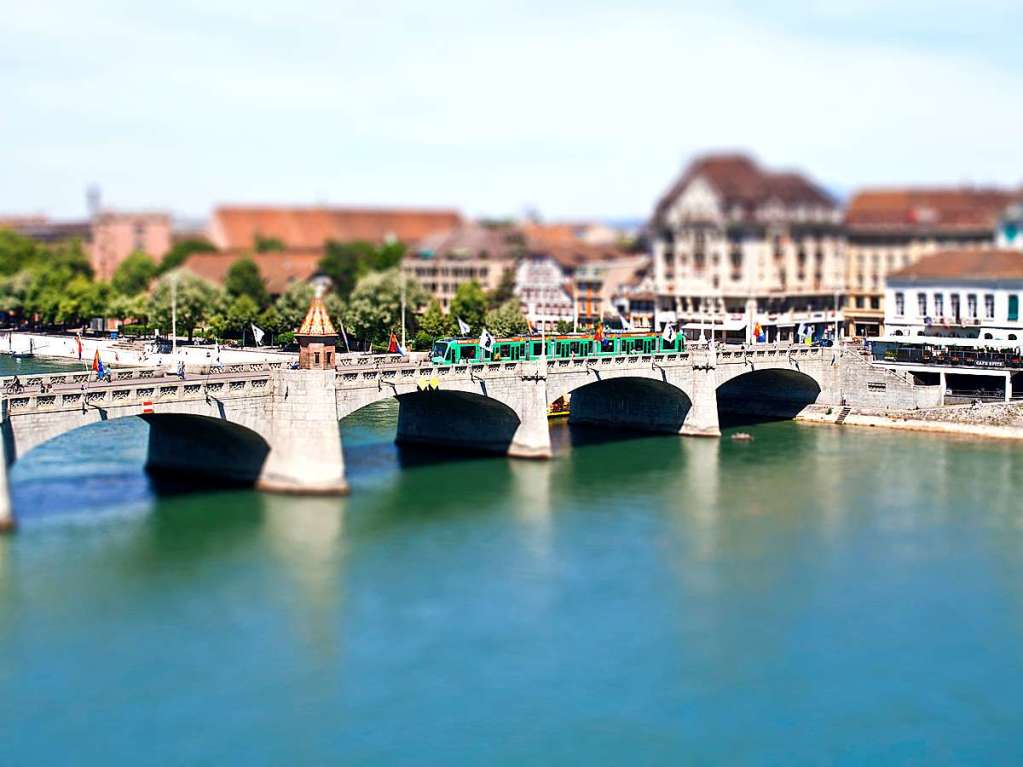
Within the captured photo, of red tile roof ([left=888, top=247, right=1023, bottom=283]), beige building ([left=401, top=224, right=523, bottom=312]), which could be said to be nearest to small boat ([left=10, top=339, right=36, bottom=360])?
beige building ([left=401, top=224, right=523, bottom=312])

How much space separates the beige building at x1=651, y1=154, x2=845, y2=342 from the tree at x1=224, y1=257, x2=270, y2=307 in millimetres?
47640

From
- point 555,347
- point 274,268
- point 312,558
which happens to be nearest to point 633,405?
point 555,347

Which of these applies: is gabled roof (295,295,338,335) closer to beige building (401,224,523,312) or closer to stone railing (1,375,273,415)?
stone railing (1,375,273,415)

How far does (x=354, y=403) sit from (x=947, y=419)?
4464cm

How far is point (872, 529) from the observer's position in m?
67.6

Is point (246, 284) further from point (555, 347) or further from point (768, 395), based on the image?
point (555, 347)

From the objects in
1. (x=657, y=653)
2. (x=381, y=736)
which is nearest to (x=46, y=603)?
(x=381, y=736)

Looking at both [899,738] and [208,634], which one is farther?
[208,634]

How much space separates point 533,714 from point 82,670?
1477 centimetres

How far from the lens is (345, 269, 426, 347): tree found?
138 metres

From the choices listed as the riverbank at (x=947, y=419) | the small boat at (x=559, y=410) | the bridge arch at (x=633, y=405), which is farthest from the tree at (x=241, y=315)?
the riverbank at (x=947, y=419)

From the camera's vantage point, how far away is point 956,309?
117 metres

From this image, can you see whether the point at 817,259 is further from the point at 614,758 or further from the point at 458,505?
the point at 614,758

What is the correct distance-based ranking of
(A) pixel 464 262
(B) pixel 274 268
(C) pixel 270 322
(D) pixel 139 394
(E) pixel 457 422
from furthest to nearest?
1. (B) pixel 274 268
2. (A) pixel 464 262
3. (C) pixel 270 322
4. (E) pixel 457 422
5. (D) pixel 139 394
